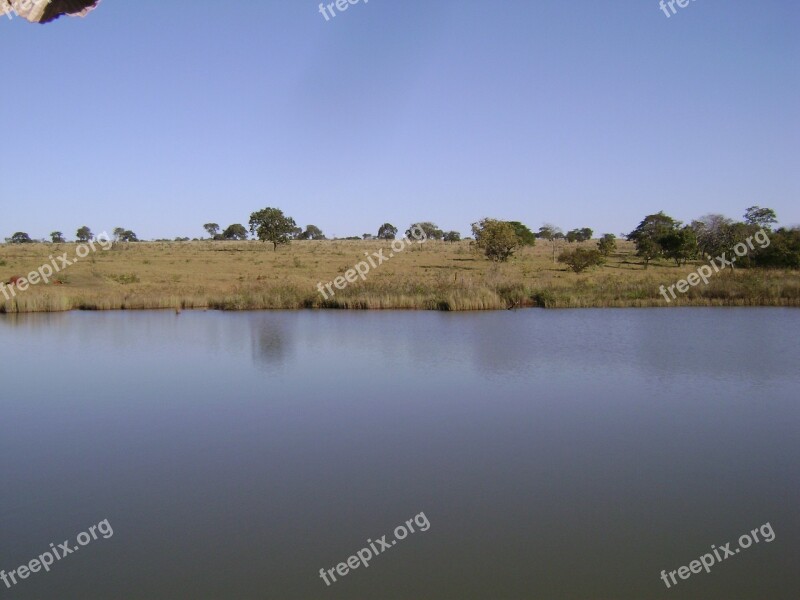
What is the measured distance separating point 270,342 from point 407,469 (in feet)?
28.8

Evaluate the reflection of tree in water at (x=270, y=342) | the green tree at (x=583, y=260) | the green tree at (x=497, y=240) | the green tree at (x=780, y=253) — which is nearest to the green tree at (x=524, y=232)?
the green tree at (x=497, y=240)

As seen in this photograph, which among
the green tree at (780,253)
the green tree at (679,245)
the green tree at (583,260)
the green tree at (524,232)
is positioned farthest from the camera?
the green tree at (524,232)

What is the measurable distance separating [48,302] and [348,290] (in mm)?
8981

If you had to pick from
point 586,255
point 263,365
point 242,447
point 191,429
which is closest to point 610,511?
point 242,447

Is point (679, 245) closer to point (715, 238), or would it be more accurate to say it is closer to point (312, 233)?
point (715, 238)

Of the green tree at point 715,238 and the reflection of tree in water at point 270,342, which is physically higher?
the green tree at point 715,238

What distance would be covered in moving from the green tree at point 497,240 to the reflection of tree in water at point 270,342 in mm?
18901

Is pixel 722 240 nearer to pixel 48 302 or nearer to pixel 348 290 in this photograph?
pixel 348 290

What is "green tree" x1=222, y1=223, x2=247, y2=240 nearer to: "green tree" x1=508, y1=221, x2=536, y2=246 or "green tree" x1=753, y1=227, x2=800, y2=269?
"green tree" x1=508, y1=221, x2=536, y2=246

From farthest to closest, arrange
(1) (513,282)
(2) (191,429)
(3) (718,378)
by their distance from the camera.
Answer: (1) (513,282), (3) (718,378), (2) (191,429)

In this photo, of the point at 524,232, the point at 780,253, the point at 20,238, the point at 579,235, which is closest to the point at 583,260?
the point at 780,253

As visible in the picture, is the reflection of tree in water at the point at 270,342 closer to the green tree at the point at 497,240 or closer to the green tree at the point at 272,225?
the green tree at the point at 497,240

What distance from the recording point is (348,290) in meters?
21.5

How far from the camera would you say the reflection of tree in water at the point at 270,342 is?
12.9m
